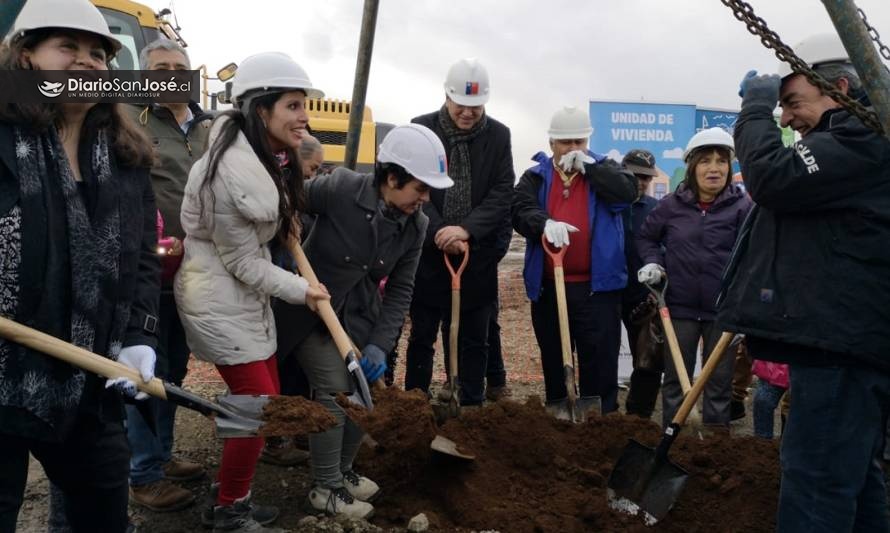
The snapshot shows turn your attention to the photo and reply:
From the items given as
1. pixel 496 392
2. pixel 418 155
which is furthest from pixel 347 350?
pixel 496 392

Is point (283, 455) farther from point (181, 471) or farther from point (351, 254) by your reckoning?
point (351, 254)

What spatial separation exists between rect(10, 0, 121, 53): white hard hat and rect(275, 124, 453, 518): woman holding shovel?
1518 millimetres

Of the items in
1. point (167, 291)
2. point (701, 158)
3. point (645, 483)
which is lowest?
point (645, 483)

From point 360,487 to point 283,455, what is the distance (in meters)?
0.79

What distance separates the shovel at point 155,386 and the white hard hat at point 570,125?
9.11 feet

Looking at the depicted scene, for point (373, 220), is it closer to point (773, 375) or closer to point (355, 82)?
point (355, 82)

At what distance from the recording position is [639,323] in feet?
16.1

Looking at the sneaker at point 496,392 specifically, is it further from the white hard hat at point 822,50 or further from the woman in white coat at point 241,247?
the white hard hat at point 822,50

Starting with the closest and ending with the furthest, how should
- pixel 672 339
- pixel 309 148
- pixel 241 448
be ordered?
pixel 241 448, pixel 672 339, pixel 309 148

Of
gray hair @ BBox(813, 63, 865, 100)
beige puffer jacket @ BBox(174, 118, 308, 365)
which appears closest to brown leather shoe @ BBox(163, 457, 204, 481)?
beige puffer jacket @ BBox(174, 118, 308, 365)

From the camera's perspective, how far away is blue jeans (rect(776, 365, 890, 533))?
7.72ft

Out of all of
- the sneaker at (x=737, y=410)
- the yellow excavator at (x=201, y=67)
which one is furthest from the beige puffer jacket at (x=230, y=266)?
the sneaker at (x=737, y=410)

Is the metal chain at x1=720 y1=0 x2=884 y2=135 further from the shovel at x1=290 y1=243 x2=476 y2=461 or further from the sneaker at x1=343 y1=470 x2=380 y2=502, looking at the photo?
the sneaker at x1=343 y1=470 x2=380 y2=502

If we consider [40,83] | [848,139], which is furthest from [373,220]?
[848,139]
